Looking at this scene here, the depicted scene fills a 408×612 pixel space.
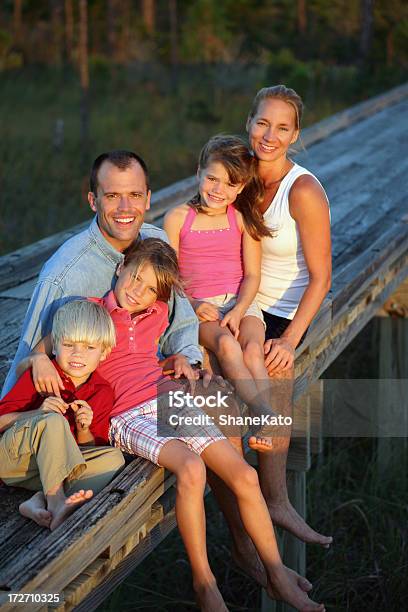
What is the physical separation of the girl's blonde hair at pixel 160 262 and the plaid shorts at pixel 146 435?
48 cm

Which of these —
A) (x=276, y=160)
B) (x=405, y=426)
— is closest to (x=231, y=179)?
(x=276, y=160)

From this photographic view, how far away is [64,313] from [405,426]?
4508mm

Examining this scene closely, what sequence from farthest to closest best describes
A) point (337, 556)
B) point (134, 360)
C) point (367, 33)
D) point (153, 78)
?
point (153, 78) < point (367, 33) < point (337, 556) < point (134, 360)

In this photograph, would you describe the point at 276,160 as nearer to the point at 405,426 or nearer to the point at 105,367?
the point at 105,367

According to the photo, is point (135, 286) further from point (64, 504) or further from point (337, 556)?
point (337, 556)

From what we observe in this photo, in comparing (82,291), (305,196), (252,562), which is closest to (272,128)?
(305,196)

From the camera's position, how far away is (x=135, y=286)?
3.51 m

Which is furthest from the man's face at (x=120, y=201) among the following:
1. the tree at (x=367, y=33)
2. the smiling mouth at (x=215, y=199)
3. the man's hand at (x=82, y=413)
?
the tree at (x=367, y=33)

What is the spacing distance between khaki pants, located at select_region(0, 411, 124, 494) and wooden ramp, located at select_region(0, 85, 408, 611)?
66 millimetres

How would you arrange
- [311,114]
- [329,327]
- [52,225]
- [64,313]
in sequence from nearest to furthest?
1. [64,313]
2. [329,327]
3. [52,225]
4. [311,114]

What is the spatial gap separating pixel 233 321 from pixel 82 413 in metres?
0.89

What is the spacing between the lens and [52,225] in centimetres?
932

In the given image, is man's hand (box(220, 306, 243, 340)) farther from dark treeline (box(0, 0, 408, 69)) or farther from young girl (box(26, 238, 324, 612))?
dark treeline (box(0, 0, 408, 69))

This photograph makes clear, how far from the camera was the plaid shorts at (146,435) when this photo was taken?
125 inches
